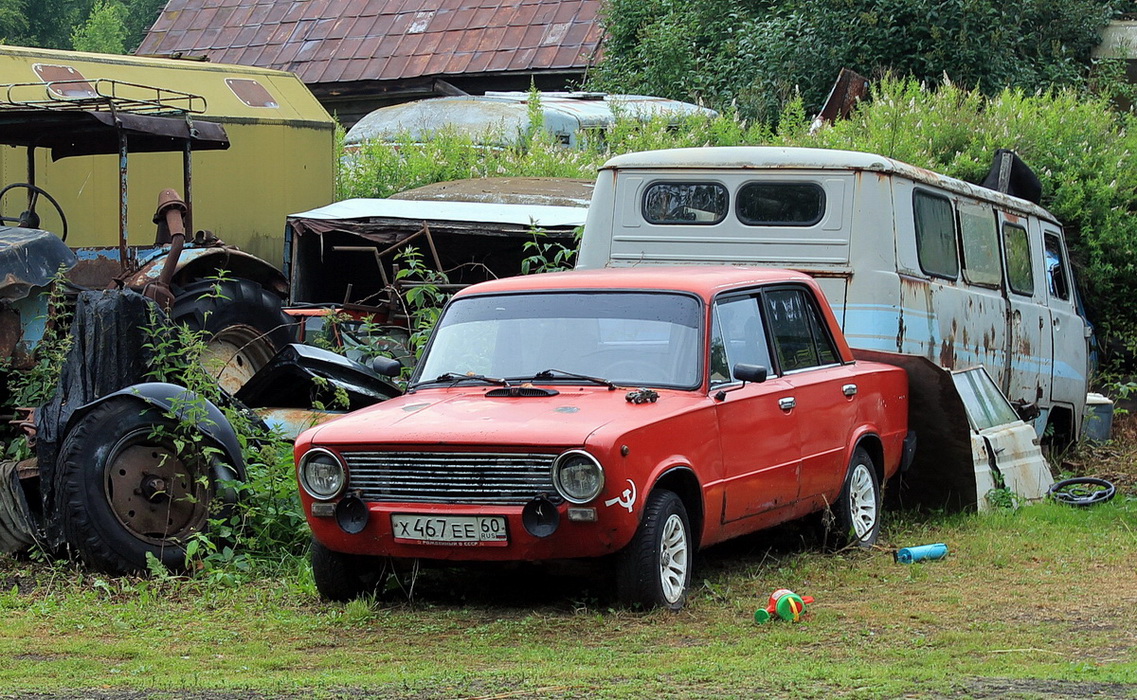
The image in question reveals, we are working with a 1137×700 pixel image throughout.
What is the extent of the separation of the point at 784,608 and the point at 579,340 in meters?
1.67

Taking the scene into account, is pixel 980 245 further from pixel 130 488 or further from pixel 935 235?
pixel 130 488

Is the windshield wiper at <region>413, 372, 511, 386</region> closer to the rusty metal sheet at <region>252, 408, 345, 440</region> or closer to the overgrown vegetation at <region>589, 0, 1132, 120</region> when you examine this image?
the rusty metal sheet at <region>252, 408, 345, 440</region>

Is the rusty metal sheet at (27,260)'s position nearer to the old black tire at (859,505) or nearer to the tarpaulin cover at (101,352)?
the tarpaulin cover at (101,352)

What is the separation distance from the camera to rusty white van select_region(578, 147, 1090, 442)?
9.62 meters

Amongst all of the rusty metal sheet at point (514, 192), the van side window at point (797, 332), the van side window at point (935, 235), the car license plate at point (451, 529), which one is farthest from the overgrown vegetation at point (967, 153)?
the car license plate at point (451, 529)

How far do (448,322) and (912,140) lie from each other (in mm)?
8821

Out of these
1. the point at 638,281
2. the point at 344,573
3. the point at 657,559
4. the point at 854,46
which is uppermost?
the point at 854,46

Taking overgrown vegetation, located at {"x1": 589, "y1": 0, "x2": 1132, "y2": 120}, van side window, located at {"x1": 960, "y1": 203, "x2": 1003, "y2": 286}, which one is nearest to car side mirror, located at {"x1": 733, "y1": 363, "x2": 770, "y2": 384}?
van side window, located at {"x1": 960, "y1": 203, "x2": 1003, "y2": 286}

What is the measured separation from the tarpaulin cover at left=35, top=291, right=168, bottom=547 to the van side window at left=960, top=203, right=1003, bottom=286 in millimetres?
5657

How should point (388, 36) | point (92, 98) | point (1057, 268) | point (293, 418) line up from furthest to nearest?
point (388, 36)
point (1057, 268)
point (92, 98)
point (293, 418)

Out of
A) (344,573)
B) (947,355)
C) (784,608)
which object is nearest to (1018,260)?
(947,355)

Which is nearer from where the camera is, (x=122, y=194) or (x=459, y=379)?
(x=459, y=379)

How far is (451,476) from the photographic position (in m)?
6.29

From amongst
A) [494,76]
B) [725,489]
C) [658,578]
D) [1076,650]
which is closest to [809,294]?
[725,489]
